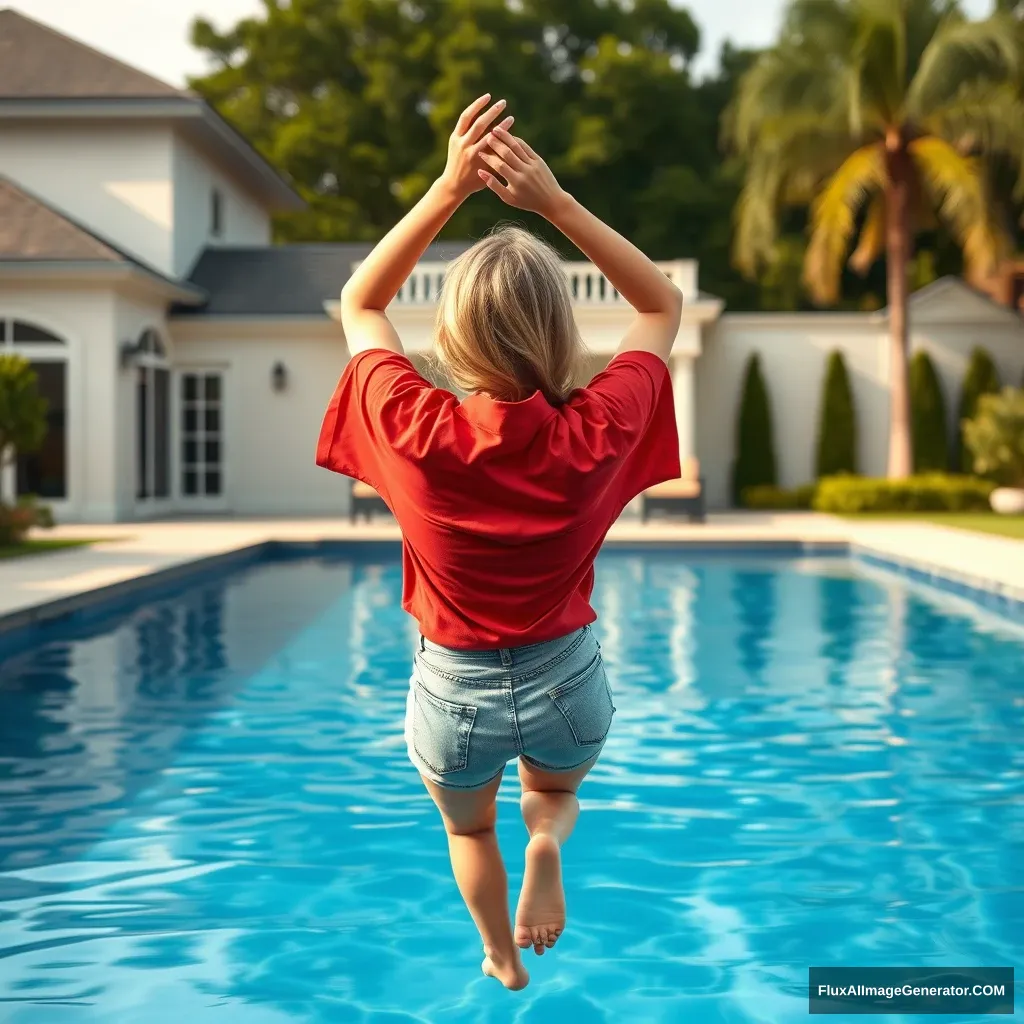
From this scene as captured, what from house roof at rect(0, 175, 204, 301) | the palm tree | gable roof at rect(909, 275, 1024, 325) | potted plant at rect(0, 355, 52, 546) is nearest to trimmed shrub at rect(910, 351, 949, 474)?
gable roof at rect(909, 275, 1024, 325)

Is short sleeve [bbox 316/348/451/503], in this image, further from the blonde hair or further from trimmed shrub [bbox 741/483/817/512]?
trimmed shrub [bbox 741/483/817/512]

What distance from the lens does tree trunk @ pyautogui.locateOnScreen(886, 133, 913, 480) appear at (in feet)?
67.9

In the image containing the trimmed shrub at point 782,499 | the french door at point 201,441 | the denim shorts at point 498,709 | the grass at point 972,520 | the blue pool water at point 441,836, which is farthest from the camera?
the trimmed shrub at point 782,499

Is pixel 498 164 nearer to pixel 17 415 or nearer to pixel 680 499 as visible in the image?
pixel 17 415

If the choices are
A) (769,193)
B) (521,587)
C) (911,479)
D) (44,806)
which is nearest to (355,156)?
(769,193)

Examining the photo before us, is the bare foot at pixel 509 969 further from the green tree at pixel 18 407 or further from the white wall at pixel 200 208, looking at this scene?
the white wall at pixel 200 208

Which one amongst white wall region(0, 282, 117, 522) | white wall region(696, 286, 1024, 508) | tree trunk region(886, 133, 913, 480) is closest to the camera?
white wall region(0, 282, 117, 522)

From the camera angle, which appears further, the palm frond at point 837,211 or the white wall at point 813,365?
the white wall at point 813,365

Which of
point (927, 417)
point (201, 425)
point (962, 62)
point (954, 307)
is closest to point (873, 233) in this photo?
point (954, 307)

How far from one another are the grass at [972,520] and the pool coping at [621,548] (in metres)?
2.14

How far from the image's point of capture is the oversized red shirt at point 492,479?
7.27ft

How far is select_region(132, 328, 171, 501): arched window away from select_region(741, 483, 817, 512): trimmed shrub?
29.4 feet

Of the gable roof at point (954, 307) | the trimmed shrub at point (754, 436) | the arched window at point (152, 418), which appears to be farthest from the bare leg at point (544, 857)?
the gable roof at point (954, 307)

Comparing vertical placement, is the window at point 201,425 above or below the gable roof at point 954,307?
below
